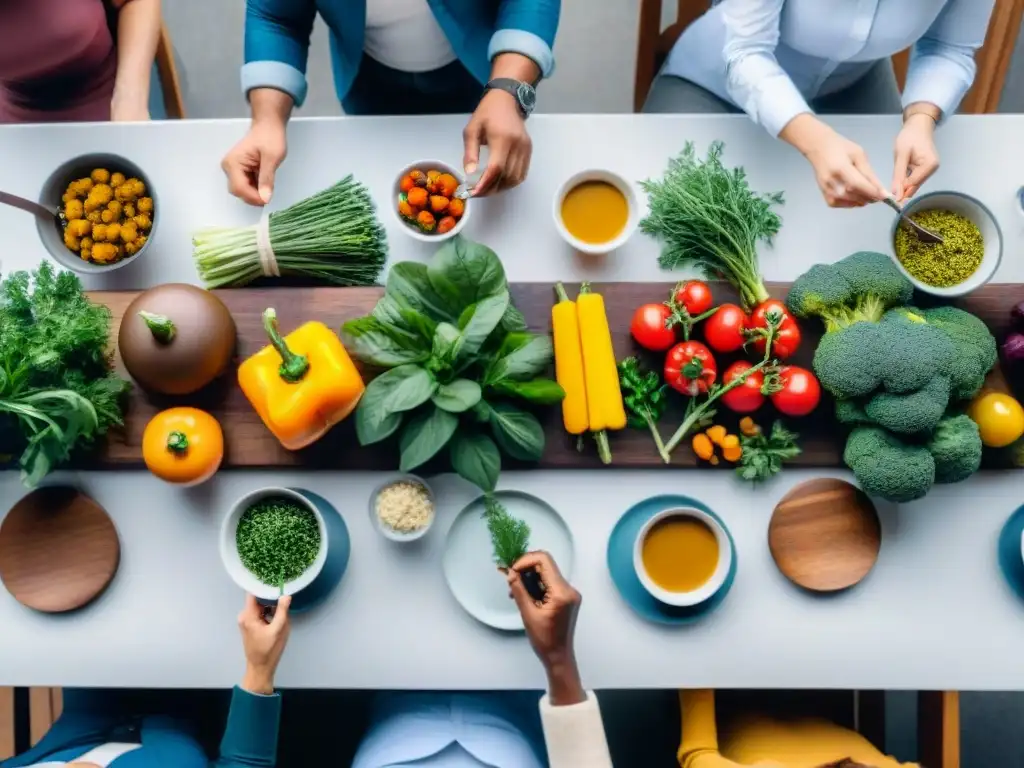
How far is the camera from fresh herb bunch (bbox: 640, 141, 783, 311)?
1.15m

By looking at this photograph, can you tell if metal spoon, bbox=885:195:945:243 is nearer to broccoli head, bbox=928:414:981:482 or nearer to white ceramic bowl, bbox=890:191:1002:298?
white ceramic bowl, bbox=890:191:1002:298

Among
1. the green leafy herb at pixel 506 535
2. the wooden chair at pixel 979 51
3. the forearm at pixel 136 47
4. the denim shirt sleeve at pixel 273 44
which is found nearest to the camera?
A: the green leafy herb at pixel 506 535

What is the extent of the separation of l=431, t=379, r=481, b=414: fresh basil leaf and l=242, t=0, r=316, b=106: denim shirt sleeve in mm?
596

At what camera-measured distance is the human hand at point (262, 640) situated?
107 cm

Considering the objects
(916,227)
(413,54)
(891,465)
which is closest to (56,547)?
(413,54)

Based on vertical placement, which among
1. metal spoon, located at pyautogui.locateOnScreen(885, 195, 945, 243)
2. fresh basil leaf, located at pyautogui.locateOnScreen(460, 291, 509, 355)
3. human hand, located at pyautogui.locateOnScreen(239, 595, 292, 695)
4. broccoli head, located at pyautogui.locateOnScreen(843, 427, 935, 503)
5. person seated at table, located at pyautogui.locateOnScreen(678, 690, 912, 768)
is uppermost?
metal spoon, located at pyautogui.locateOnScreen(885, 195, 945, 243)

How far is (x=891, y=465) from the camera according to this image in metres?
1.06

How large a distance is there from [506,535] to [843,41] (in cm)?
96

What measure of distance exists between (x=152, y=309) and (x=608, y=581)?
0.78 metres

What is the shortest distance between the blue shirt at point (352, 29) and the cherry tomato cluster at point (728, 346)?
0.47m

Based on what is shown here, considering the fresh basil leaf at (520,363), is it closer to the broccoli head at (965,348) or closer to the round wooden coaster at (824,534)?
the round wooden coaster at (824,534)

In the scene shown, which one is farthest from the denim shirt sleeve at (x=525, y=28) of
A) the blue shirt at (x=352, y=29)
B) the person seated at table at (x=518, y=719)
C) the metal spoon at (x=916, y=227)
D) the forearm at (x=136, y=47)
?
the person seated at table at (x=518, y=719)

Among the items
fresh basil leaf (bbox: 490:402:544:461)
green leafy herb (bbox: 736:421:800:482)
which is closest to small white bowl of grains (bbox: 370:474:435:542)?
fresh basil leaf (bbox: 490:402:544:461)

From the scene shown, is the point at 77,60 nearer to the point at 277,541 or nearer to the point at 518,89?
the point at 518,89
